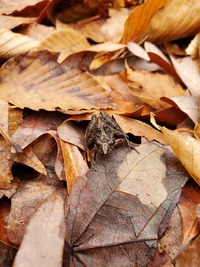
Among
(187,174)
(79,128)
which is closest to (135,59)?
(79,128)

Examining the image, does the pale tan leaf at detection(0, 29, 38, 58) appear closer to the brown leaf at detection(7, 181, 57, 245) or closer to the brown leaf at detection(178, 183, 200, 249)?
the brown leaf at detection(7, 181, 57, 245)

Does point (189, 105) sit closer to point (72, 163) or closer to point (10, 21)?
point (72, 163)

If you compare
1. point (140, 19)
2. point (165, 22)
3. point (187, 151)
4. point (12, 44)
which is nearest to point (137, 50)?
point (140, 19)

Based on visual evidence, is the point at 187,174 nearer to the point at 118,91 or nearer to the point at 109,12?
the point at 118,91

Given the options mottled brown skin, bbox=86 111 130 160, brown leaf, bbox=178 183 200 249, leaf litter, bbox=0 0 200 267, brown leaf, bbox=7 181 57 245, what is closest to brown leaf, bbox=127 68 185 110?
leaf litter, bbox=0 0 200 267

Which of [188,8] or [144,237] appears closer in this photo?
[144,237]

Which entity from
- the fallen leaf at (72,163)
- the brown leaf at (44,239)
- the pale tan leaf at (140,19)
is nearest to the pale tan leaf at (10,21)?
the pale tan leaf at (140,19)
